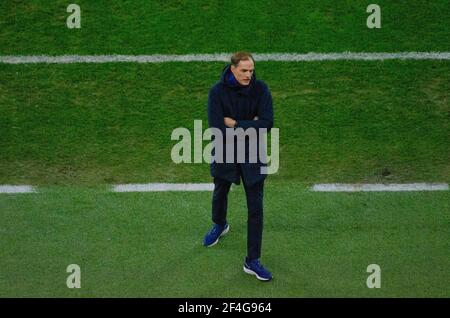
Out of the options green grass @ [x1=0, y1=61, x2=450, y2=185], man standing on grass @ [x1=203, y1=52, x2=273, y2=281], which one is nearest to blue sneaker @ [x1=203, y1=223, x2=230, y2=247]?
man standing on grass @ [x1=203, y1=52, x2=273, y2=281]

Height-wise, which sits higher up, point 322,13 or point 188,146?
point 322,13

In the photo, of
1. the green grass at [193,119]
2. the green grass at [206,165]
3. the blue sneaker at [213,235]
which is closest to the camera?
the green grass at [206,165]

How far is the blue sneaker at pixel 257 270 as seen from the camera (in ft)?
20.9

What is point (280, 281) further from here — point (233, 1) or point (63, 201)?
point (233, 1)

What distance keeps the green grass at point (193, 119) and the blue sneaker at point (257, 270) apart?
224 cm

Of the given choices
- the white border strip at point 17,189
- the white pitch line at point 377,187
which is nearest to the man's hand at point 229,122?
the white pitch line at point 377,187

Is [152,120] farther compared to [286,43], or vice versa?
[286,43]

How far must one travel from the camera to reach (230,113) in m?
6.27

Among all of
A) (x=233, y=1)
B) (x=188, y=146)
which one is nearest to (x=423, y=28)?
(x=233, y=1)

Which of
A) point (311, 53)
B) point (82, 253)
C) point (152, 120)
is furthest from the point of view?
point (311, 53)

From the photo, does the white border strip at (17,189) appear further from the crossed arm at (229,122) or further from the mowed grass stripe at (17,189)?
the crossed arm at (229,122)

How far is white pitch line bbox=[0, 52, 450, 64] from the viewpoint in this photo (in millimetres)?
9844

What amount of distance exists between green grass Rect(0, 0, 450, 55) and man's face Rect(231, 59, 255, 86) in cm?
392

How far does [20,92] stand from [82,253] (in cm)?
348
